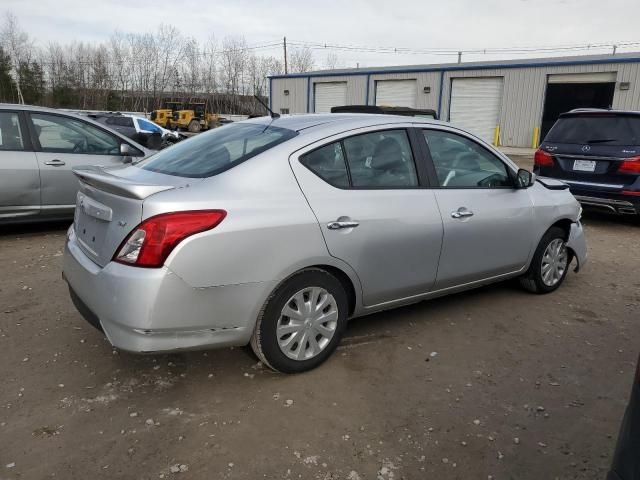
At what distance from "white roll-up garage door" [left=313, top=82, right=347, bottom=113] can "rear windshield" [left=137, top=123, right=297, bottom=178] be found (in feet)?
96.5

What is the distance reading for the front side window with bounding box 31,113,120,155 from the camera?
626cm

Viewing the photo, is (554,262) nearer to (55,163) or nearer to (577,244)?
(577,244)

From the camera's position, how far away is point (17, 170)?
5.97 meters

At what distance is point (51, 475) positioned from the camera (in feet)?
7.76

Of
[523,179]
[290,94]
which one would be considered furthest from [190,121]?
[523,179]

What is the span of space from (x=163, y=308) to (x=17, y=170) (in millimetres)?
4420

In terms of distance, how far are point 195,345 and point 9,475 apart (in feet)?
3.27

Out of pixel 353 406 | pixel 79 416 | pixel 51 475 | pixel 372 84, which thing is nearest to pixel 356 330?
pixel 353 406

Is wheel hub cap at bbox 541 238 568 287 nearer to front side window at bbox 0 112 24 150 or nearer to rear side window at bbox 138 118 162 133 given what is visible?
front side window at bbox 0 112 24 150

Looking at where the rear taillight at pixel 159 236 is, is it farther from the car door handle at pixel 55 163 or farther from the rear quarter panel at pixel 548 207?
the car door handle at pixel 55 163

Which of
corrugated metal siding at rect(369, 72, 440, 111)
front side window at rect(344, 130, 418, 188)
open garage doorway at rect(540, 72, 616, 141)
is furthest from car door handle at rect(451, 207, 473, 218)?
open garage doorway at rect(540, 72, 616, 141)

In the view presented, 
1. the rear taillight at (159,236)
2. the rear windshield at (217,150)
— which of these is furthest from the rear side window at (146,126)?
the rear taillight at (159,236)

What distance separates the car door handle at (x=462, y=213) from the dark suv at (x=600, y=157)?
15.0 feet

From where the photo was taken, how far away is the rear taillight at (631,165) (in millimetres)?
7062
